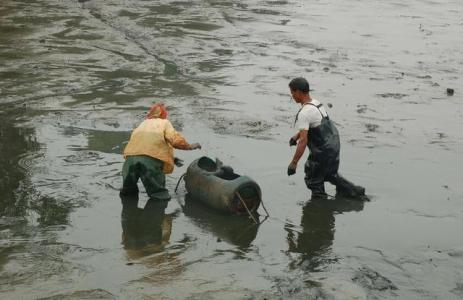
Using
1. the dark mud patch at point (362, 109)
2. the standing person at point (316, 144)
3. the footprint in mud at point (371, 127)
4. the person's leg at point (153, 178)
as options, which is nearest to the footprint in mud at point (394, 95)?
the dark mud patch at point (362, 109)

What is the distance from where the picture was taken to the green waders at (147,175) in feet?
27.9

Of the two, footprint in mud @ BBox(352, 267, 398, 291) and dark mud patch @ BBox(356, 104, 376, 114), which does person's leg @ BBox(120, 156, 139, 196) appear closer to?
footprint in mud @ BBox(352, 267, 398, 291)

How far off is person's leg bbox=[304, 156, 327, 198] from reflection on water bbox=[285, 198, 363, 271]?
0.10 meters

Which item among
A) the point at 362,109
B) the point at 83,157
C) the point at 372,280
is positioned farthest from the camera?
the point at 362,109

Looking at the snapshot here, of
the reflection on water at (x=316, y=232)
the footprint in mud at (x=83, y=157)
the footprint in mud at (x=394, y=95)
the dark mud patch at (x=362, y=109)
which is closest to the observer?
the reflection on water at (x=316, y=232)

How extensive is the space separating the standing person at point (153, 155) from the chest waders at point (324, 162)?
4.64ft

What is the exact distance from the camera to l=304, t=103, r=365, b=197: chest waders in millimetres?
8742

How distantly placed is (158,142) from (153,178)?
0.43 m

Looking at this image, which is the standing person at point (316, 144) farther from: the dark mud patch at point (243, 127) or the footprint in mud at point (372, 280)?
the dark mud patch at point (243, 127)

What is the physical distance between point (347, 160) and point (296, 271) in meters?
3.97

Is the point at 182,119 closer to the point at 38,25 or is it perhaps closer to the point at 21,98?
the point at 21,98

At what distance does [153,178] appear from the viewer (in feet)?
28.1

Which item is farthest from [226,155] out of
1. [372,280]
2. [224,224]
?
[372,280]

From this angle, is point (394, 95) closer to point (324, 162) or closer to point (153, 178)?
point (324, 162)
